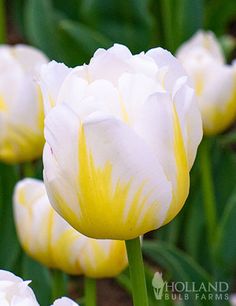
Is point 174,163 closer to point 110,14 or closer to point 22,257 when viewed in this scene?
point 22,257

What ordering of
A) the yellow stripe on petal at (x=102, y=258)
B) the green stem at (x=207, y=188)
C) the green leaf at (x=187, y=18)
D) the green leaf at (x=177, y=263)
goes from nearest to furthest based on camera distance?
the yellow stripe on petal at (x=102, y=258), the green leaf at (x=177, y=263), the green stem at (x=207, y=188), the green leaf at (x=187, y=18)

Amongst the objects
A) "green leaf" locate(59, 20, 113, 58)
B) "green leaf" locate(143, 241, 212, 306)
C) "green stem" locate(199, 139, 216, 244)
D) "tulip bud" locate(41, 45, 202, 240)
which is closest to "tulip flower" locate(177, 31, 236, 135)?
"green stem" locate(199, 139, 216, 244)

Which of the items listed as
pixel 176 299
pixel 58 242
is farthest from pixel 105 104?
pixel 176 299

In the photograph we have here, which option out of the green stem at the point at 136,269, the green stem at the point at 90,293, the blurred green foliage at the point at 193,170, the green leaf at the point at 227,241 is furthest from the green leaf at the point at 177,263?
the green stem at the point at 136,269

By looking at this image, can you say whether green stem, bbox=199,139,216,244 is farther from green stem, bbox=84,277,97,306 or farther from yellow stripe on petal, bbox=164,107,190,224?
yellow stripe on petal, bbox=164,107,190,224

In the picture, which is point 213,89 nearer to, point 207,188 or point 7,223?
point 207,188

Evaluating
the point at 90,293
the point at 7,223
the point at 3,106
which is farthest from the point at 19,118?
the point at 90,293

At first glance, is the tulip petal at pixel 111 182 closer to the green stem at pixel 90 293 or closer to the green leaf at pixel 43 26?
the green stem at pixel 90 293
